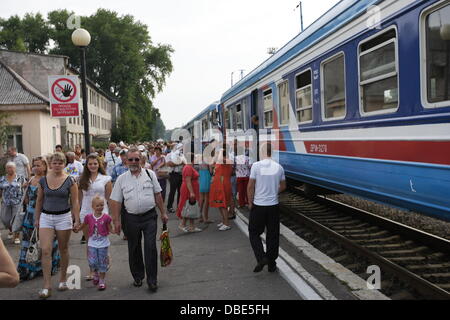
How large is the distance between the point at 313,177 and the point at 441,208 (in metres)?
3.65

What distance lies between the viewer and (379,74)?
590 centimetres

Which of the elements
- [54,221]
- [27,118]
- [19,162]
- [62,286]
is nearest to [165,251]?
[62,286]

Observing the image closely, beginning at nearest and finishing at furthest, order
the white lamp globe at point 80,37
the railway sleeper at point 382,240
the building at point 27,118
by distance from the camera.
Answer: the railway sleeper at point 382,240 < the white lamp globe at point 80,37 < the building at point 27,118

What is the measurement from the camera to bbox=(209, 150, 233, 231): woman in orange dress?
9.43 metres

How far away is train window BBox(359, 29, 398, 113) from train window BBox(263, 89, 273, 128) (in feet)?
14.5

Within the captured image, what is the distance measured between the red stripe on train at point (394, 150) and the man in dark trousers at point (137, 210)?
271 centimetres

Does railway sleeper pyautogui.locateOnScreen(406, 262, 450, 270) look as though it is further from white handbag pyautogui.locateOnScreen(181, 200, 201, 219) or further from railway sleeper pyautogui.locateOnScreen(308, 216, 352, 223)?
white handbag pyautogui.locateOnScreen(181, 200, 201, 219)

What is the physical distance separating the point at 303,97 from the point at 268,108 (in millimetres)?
2380

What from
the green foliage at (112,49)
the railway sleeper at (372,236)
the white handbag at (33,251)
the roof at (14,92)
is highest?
the green foliage at (112,49)

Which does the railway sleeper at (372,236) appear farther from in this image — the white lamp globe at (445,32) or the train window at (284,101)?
the white lamp globe at (445,32)

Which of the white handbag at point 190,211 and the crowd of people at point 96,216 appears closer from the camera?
the crowd of people at point 96,216

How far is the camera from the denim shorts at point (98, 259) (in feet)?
19.3

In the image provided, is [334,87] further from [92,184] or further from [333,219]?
[92,184]

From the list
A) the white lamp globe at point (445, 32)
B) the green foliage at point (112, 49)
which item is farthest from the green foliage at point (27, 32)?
the white lamp globe at point (445, 32)
